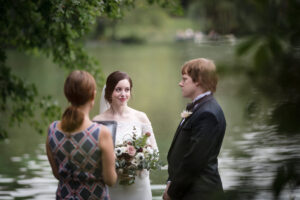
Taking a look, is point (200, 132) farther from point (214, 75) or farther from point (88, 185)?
point (214, 75)

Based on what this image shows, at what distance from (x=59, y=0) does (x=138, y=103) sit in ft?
57.8

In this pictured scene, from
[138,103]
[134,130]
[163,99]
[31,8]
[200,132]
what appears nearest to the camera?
[200,132]

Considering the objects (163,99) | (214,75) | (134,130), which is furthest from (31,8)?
(163,99)

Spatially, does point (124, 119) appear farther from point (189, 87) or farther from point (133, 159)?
point (189, 87)

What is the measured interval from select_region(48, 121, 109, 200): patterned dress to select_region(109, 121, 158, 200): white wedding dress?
1.15m

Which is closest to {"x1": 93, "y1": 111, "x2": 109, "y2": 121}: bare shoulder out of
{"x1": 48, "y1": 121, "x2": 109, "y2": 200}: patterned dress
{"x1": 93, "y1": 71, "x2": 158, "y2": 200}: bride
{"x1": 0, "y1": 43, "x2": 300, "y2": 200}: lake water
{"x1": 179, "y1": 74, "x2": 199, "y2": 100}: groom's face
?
{"x1": 93, "y1": 71, "x2": 158, "y2": 200}: bride

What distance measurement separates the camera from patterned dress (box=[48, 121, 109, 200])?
2904 millimetres

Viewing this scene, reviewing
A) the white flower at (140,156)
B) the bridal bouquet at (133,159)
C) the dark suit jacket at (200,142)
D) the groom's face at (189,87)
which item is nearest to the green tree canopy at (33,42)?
the bridal bouquet at (133,159)

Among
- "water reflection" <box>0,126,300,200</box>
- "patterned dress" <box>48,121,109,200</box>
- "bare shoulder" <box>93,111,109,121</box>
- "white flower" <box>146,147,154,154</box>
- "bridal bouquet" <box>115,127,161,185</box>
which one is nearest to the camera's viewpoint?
"water reflection" <box>0,126,300,200</box>

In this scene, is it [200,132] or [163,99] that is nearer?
[200,132]

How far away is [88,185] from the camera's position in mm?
3027

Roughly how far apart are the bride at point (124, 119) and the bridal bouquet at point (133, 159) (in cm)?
10

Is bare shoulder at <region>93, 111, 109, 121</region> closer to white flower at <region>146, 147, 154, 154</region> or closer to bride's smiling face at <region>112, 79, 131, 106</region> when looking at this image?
bride's smiling face at <region>112, 79, 131, 106</region>

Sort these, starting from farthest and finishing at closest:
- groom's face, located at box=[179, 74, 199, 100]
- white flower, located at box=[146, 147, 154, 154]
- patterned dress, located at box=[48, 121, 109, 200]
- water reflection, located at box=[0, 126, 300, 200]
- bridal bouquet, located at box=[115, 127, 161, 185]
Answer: white flower, located at box=[146, 147, 154, 154], bridal bouquet, located at box=[115, 127, 161, 185], groom's face, located at box=[179, 74, 199, 100], patterned dress, located at box=[48, 121, 109, 200], water reflection, located at box=[0, 126, 300, 200]
